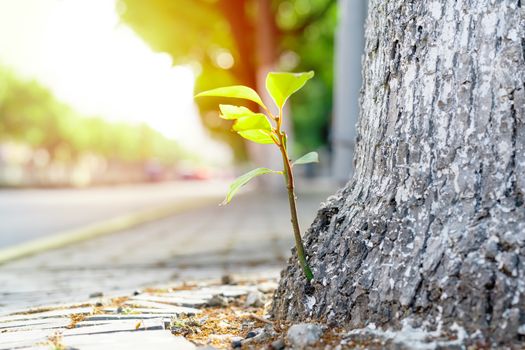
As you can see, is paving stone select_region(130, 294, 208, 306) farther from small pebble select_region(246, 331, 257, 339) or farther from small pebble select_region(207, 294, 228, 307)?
small pebble select_region(246, 331, 257, 339)

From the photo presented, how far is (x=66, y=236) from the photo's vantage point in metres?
7.48

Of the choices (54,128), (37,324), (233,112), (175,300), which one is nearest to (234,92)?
(233,112)

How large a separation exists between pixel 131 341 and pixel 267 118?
32.2 inches

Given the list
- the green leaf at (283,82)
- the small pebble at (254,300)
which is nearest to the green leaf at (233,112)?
the green leaf at (283,82)

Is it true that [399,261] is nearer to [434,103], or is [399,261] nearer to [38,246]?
[434,103]

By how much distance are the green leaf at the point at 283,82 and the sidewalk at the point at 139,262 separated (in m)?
1.77

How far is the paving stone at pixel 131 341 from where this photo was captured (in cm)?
204

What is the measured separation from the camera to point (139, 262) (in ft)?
17.3

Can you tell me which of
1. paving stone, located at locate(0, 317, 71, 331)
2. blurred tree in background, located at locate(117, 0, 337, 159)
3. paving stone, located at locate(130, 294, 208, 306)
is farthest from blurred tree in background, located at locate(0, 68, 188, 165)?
paving stone, located at locate(0, 317, 71, 331)

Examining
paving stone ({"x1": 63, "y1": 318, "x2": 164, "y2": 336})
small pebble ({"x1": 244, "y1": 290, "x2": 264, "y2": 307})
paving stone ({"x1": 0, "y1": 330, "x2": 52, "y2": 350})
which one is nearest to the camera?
paving stone ({"x1": 0, "y1": 330, "x2": 52, "y2": 350})

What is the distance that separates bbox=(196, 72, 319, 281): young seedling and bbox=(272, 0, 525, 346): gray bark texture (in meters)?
0.22

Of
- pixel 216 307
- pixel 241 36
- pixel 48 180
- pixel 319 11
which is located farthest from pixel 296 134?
pixel 216 307

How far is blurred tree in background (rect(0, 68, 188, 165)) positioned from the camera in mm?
51000

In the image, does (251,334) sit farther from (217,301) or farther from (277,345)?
(217,301)
